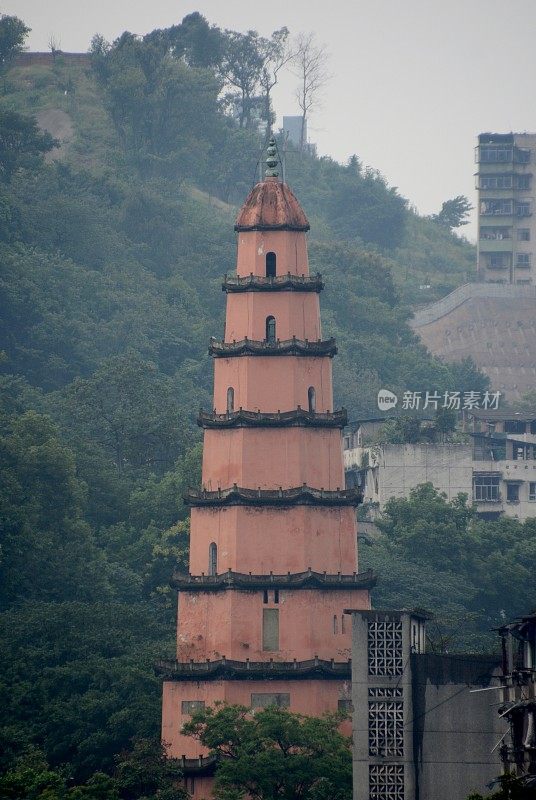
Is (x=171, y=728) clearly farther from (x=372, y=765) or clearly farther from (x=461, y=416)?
(x=461, y=416)

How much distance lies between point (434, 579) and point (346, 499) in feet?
53.1

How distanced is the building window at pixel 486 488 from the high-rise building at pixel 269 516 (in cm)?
3273

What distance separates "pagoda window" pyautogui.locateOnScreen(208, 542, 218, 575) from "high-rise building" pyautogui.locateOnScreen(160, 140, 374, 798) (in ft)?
0.11

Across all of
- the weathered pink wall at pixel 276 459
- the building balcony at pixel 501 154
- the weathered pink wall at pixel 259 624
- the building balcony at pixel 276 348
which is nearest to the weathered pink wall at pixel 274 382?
the building balcony at pixel 276 348

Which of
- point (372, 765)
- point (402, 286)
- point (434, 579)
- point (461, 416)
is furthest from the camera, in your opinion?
point (402, 286)

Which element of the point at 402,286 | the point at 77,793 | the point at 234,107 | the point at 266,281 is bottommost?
the point at 77,793

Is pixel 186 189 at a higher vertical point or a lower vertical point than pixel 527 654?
higher

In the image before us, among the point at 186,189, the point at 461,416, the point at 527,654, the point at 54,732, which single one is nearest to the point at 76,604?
the point at 54,732

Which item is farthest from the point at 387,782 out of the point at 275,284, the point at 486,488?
the point at 486,488

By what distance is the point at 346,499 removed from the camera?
77.2 meters

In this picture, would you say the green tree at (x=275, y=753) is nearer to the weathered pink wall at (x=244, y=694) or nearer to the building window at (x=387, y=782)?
the weathered pink wall at (x=244, y=694)

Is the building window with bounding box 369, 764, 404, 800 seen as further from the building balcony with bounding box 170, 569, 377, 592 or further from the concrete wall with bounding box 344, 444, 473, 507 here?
the concrete wall with bounding box 344, 444, 473, 507

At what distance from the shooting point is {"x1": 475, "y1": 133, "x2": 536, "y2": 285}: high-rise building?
6014 inches

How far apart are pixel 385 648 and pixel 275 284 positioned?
20.1 m
